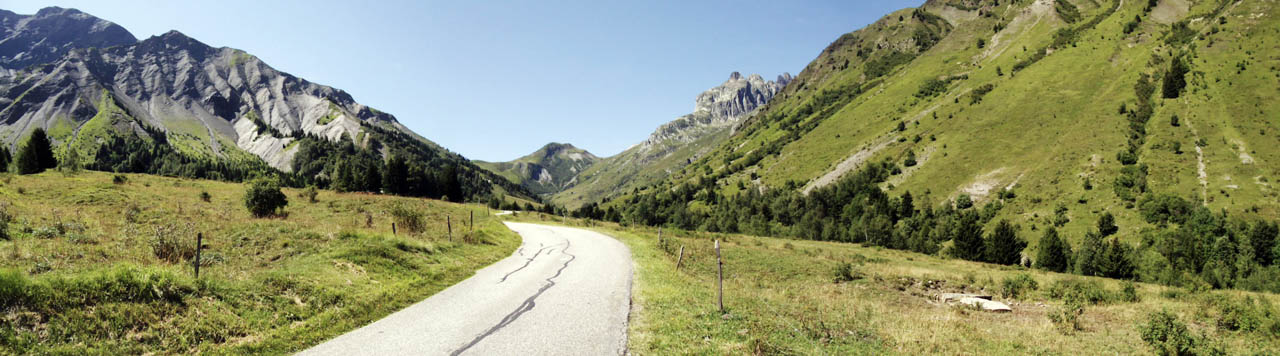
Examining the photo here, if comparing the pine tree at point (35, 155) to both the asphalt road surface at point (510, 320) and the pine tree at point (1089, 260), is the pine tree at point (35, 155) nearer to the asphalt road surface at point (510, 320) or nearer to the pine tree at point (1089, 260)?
the asphalt road surface at point (510, 320)

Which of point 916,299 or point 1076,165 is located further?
point 1076,165

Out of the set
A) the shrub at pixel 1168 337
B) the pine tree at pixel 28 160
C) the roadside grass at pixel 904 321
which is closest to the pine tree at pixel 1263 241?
the roadside grass at pixel 904 321

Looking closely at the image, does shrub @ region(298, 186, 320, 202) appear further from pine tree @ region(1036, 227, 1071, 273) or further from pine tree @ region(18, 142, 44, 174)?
pine tree @ region(1036, 227, 1071, 273)

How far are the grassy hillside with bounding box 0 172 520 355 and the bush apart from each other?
A: 16.5 ft

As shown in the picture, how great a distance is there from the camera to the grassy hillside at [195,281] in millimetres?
7969

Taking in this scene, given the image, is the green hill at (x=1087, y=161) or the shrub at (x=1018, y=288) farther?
the green hill at (x=1087, y=161)

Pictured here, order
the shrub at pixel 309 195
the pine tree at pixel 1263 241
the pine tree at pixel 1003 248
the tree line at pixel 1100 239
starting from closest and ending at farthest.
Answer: the shrub at pixel 309 195, the tree line at pixel 1100 239, the pine tree at pixel 1263 241, the pine tree at pixel 1003 248

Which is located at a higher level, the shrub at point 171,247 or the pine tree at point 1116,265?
the shrub at point 171,247

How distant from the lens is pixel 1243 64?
8562cm

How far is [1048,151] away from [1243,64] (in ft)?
120

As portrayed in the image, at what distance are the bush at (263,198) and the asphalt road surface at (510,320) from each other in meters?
22.8

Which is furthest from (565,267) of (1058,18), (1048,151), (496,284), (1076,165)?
(1058,18)

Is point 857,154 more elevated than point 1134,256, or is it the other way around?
point 857,154

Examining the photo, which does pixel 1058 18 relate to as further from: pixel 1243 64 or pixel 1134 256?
pixel 1134 256
